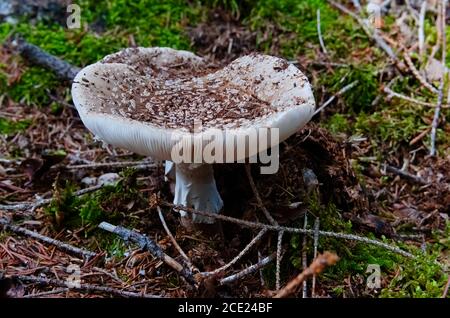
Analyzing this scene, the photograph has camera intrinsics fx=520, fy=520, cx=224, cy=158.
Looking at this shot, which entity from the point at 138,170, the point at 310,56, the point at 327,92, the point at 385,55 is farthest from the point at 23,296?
the point at 385,55

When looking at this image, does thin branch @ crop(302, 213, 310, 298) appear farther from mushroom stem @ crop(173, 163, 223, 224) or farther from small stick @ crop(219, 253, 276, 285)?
mushroom stem @ crop(173, 163, 223, 224)

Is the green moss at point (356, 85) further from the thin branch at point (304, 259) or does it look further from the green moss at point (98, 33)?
the thin branch at point (304, 259)

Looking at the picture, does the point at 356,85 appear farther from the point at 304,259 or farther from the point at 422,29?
the point at 304,259

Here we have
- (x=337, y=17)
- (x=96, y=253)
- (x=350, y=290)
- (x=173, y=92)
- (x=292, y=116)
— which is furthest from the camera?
(x=337, y=17)

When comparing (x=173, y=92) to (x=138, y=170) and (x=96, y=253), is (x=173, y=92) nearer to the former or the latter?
(x=138, y=170)

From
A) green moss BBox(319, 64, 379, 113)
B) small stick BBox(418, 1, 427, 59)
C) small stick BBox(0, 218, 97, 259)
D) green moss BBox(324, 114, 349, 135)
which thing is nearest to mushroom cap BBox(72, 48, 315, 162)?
small stick BBox(0, 218, 97, 259)

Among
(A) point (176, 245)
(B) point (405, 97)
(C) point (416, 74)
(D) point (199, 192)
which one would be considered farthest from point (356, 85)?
(A) point (176, 245)
